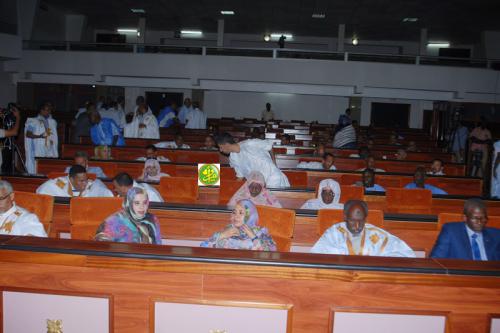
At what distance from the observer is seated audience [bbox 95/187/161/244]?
2.99 metres

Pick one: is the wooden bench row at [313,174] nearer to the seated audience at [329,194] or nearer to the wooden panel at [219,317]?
the seated audience at [329,194]

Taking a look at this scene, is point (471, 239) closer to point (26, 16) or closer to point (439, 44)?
point (26, 16)

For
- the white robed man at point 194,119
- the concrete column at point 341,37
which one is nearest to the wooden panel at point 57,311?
the white robed man at point 194,119

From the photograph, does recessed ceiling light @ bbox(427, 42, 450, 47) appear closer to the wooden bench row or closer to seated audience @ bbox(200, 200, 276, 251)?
the wooden bench row

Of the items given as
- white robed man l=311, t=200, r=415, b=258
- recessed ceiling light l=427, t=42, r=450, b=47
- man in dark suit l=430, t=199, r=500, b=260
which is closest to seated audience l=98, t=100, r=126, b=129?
white robed man l=311, t=200, r=415, b=258

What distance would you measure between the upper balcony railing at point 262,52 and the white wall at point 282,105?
5204 mm

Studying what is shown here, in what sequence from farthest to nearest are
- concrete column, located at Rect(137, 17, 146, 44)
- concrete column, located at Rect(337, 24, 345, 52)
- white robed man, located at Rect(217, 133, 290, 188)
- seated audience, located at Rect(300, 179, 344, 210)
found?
concrete column, located at Rect(137, 17, 146, 44) < concrete column, located at Rect(337, 24, 345, 52) < white robed man, located at Rect(217, 133, 290, 188) < seated audience, located at Rect(300, 179, 344, 210)

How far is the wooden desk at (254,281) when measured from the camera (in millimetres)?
1866

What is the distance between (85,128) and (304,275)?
8784mm

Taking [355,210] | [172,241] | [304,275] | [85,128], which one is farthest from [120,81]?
[304,275]

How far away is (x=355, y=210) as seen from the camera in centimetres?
307

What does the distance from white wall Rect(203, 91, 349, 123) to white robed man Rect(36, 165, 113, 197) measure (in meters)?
15.4

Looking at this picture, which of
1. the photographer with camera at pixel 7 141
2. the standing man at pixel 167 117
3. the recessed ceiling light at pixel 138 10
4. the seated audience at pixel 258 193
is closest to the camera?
the seated audience at pixel 258 193

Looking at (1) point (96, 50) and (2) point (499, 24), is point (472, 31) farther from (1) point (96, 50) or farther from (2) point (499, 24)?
(1) point (96, 50)
